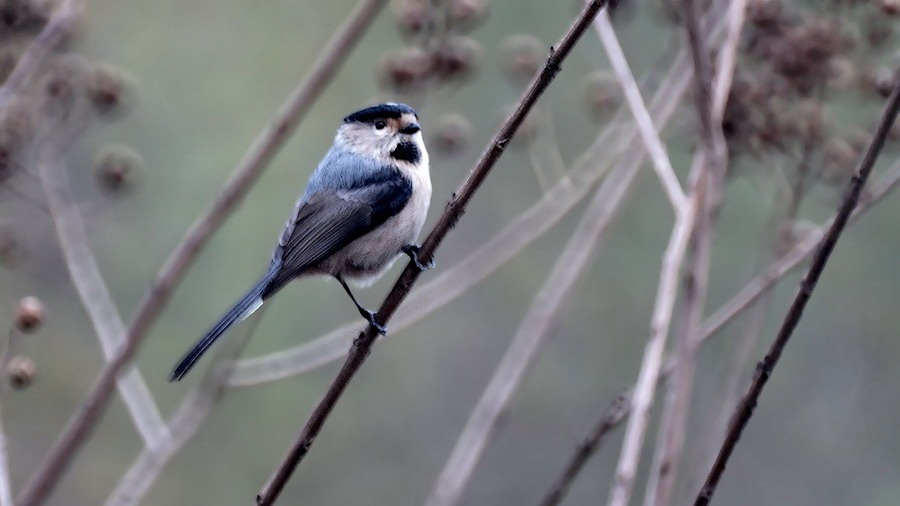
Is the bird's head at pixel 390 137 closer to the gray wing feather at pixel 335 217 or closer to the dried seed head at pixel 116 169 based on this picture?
the gray wing feather at pixel 335 217

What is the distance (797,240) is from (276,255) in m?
1.63

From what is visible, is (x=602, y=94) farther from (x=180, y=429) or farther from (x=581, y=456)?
(x=180, y=429)

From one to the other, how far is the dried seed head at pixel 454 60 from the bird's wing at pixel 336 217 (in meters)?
0.39

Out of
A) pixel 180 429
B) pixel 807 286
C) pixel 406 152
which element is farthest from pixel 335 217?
pixel 807 286

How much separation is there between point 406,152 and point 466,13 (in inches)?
20.9

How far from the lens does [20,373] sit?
2863mm

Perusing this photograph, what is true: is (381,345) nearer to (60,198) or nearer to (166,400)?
(166,400)

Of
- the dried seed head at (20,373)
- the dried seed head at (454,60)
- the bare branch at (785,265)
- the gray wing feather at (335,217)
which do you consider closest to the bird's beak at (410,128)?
the gray wing feather at (335,217)

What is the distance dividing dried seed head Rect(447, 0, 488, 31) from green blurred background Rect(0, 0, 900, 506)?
266 centimetres

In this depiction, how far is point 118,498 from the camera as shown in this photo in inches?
110

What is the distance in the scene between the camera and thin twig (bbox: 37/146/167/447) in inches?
120

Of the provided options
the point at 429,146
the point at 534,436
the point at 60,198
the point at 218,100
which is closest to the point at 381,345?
the point at 534,436

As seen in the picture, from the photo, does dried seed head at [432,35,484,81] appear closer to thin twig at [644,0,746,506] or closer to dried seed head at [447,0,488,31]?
dried seed head at [447,0,488,31]

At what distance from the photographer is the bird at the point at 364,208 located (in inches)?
142
